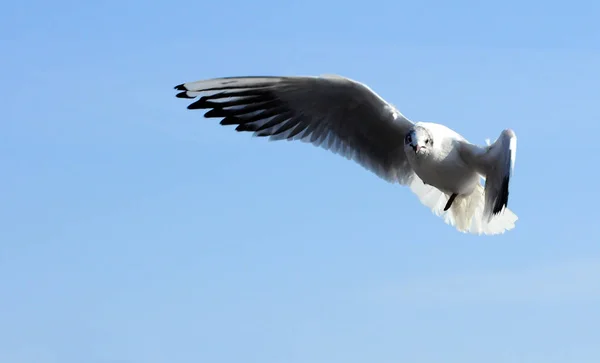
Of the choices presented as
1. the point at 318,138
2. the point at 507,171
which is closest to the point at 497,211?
the point at 507,171

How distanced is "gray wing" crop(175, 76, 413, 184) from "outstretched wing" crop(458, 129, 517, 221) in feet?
1.93

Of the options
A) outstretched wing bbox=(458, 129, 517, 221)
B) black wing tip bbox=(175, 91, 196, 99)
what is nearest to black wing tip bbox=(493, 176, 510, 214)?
outstretched wing bbox=(458, 129, 517, 221)

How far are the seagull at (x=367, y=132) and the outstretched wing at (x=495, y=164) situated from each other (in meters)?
0.01

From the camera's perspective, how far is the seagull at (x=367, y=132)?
842cm

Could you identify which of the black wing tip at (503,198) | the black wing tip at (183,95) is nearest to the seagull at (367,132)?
the black wing tip at (183,95)

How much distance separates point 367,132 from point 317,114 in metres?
0.43

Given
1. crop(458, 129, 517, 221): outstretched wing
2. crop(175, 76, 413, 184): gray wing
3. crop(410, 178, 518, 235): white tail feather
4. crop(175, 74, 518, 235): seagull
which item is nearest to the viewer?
crop(458, 129, 517, 221): outstretched wing

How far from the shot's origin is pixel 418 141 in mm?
8156

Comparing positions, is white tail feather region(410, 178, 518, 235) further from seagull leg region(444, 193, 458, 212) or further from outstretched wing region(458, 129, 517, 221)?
outstretched wing region(458, 129, 517, 221)

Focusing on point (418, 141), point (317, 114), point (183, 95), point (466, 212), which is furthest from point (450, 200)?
point (183, 95)

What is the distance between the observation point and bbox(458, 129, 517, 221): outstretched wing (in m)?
7.83

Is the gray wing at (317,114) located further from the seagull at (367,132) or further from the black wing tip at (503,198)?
the black wing tip at (503,198)

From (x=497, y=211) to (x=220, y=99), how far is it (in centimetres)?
243

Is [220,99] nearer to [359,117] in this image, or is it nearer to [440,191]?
[359,117]
